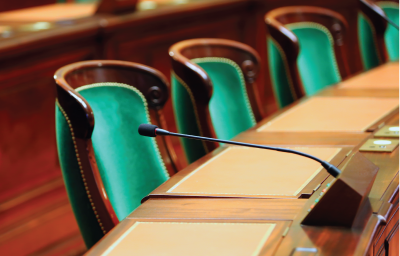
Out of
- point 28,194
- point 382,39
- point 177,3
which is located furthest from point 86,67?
point 382,39

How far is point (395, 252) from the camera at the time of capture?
102 cm

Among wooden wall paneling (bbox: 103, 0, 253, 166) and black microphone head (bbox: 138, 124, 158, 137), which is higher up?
wooden wall paneling (bbox: 103, 0, 253, 166)

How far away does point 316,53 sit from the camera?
2.43 metres

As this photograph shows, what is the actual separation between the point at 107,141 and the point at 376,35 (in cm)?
178

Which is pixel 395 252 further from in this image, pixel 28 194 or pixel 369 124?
pixel 28 194

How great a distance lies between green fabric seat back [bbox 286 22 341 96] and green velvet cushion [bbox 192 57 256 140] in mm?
615

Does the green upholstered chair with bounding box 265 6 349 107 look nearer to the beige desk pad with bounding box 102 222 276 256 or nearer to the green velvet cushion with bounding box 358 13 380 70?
the green velvet cushion with bounding box 358 13 380 70

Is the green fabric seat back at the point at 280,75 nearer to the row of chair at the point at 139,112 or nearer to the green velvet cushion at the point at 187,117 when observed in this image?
the row of chair at the point at 139,112

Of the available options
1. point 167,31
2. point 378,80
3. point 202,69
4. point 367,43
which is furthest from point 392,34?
point 202,69

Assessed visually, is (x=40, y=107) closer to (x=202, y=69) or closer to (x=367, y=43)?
(x=202, y=69)

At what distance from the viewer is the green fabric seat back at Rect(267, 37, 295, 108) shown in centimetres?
219

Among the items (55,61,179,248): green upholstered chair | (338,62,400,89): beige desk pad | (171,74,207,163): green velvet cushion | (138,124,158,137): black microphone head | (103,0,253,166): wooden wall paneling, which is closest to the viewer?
(138,124,158,137): black microphone head

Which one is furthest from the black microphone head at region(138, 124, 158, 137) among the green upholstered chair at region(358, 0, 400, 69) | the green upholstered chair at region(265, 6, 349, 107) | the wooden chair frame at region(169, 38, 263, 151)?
the green upholstered chair at region(358, 0, 400, 69)

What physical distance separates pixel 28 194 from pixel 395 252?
1565mm
